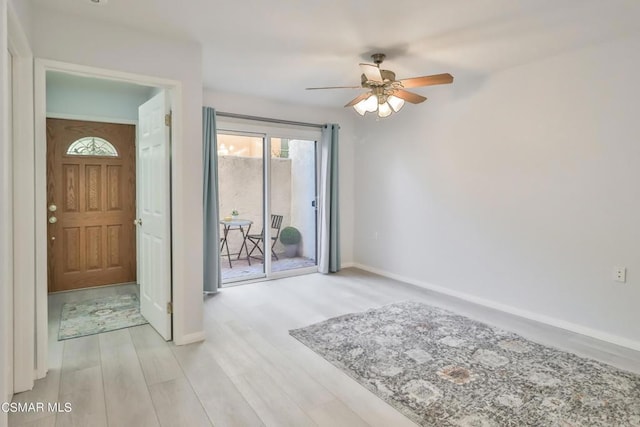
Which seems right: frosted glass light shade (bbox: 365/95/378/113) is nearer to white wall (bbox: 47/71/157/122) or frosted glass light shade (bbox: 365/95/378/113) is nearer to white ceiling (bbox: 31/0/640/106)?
white ceiling (bbox: 31/0/640/106)

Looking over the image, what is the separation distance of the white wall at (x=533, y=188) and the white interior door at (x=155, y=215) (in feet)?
9.84

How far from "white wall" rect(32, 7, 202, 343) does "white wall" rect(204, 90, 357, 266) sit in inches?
60.3

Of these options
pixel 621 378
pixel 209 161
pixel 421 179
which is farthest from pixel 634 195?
pixel 209 161

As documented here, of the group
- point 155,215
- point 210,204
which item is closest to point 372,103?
point 155,215

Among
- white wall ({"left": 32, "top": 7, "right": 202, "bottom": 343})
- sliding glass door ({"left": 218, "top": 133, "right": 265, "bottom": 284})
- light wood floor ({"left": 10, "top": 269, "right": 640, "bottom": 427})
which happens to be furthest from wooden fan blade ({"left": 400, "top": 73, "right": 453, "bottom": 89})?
sliding glass door ({"left": 218, "top": 133, "right": 265, "bottom": 284})

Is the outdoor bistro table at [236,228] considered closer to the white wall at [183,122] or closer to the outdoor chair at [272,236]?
the outdoor chair at [272,236]

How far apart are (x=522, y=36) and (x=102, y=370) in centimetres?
394

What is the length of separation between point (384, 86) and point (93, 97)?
355 cm

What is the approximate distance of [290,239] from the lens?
5574 millimetres

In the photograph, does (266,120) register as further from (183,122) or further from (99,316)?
(99,316)

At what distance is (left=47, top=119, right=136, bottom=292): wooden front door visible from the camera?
4215 millimetres

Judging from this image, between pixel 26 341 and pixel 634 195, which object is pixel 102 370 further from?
pixel 634 195
